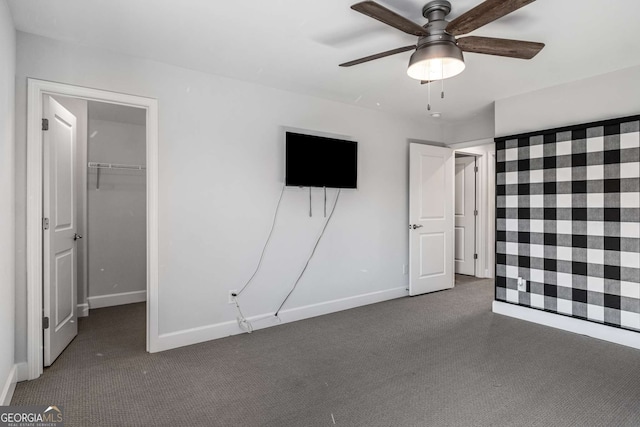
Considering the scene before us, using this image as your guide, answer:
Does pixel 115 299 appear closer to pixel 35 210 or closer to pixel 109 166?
pixel 109 166

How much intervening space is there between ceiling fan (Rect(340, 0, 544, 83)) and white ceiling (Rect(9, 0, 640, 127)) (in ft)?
0.55

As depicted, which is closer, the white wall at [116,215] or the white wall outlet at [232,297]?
the white wall outlet at [232,297]

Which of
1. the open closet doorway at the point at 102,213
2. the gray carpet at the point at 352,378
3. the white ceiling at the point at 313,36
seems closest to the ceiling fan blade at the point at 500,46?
the white ceiling at the point at 313,36

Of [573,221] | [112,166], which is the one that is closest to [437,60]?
[573,221]

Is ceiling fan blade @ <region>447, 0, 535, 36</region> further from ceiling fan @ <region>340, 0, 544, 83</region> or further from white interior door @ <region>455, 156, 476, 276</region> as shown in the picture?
white interior door @ <region>455, 156, 476, 276</region>

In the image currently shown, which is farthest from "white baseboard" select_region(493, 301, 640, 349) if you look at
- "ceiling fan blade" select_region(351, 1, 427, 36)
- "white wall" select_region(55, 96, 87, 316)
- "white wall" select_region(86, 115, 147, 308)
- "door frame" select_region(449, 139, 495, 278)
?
"white wall" select_region(55, 96, 87, 316)

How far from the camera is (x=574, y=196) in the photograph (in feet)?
11.4

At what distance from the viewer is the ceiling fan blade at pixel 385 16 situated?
1744mm

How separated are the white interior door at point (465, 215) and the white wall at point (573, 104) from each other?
87.5 inches

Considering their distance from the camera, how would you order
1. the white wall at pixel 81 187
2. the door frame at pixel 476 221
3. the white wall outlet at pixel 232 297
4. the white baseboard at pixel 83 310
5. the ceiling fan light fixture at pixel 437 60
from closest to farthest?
1. the ceiling fan light fixture at pixel 437 60
2. the white wall outlet at pixel 232 297
3. the white wall at pixel 81 187
4. the white baseboard at pixel 83 310
5. the door frame at pixel 476 221

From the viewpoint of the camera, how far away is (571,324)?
11.5ft

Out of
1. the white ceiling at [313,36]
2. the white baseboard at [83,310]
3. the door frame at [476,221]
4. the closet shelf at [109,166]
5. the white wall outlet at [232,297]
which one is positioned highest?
the white ceiling at [313,36]

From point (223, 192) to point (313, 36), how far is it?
1.59 m

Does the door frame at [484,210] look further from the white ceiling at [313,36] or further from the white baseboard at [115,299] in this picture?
the white baseboard at [115,299]
